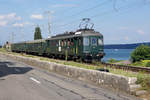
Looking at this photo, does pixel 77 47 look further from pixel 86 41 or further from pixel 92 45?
pixel 92 45

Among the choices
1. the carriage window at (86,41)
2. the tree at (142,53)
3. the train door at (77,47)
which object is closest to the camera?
the carriage window at (86,41)

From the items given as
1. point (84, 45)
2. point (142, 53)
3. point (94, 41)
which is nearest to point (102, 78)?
point (84, 45)

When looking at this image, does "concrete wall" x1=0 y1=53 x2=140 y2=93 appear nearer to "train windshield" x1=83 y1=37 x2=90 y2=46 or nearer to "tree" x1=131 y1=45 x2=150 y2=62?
"train windshield" x1=83 y1=37 x2=90 y2=46

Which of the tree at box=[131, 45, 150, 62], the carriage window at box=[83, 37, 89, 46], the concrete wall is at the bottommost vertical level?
the concrete wall

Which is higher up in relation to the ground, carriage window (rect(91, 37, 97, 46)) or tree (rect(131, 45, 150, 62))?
carriage window (rect(91, 37, 97, 46))

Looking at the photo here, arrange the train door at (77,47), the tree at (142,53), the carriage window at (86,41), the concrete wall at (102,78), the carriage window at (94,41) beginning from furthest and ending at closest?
the tree at (142,53) < the carriage window at (94,41) < the train door at (77,47) < the carriage window at (86,41) < the concrete wall at (102,78)

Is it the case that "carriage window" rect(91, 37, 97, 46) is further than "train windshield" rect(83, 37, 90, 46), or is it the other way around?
"carriage window" rect(91, 37, 97, 46)

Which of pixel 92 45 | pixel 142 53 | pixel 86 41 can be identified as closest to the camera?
pixel 86 41

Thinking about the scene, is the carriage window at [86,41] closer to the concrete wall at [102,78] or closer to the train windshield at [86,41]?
the train windshield at [86,41]

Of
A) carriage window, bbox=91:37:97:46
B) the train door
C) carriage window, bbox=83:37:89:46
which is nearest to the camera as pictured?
carriage window, bbox=83:37:89:46

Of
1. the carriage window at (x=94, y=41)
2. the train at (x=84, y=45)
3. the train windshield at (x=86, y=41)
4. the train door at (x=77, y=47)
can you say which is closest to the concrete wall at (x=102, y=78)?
the train at (x=84, y=45)

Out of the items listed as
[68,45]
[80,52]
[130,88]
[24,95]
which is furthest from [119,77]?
[68,45]

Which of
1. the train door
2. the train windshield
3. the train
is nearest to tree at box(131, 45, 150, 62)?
Result: the train

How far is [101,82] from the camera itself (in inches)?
425
